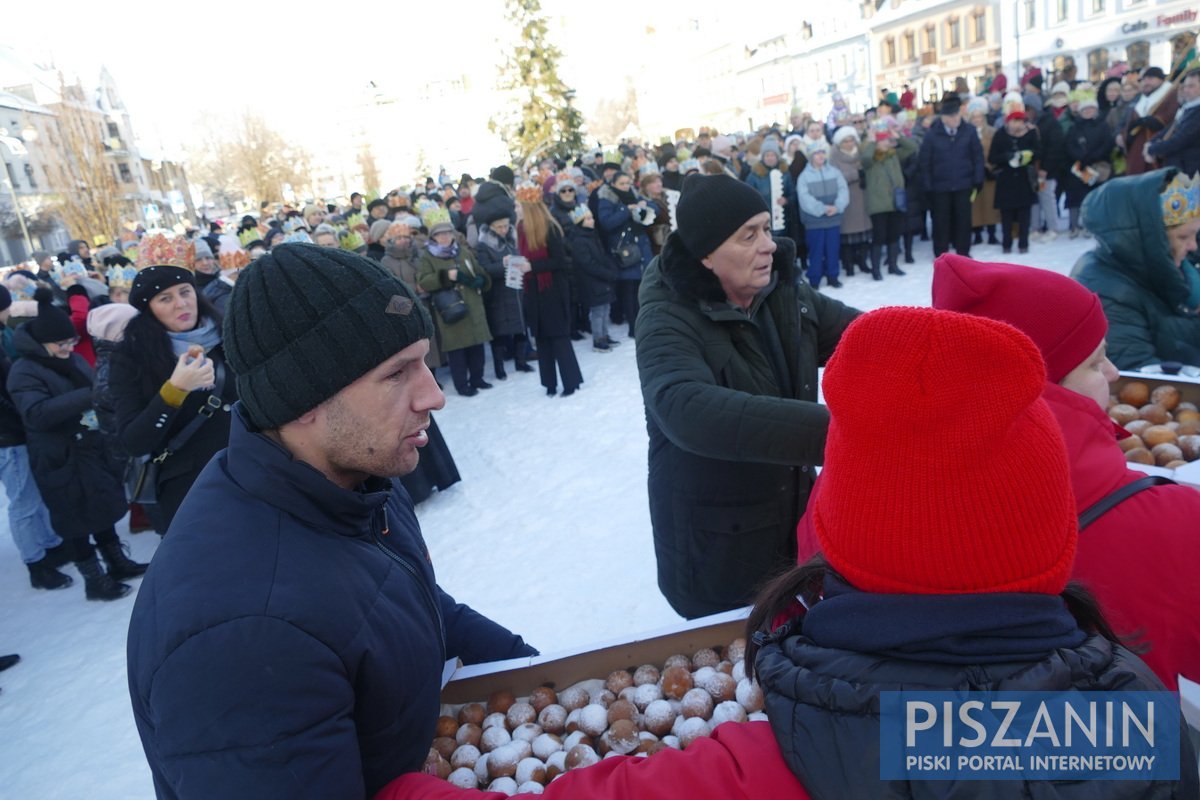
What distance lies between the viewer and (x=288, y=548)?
1.26 m

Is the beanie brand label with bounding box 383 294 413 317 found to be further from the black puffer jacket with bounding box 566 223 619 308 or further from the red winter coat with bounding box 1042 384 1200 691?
the black puffer jacket with bounding box 566 223 619 308

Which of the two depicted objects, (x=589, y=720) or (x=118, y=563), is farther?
(x=118, y=563)

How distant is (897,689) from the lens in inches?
37.1

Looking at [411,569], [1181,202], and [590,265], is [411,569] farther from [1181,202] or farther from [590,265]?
[590,265]

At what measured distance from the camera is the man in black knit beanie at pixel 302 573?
3.47 ft

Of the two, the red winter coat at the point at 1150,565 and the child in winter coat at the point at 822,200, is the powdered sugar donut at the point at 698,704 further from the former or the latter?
the child in winter coat at the point at 822,200

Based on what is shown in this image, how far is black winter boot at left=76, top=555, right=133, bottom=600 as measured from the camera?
16.9 feet

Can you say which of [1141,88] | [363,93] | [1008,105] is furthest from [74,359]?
[363,93]

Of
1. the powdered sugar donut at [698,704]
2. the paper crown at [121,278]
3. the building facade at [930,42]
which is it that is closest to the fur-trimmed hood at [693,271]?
the powdered sugar donut at [698,704]

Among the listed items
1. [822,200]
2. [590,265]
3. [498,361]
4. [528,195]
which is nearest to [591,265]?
[590,265]

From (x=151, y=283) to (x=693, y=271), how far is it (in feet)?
8.91

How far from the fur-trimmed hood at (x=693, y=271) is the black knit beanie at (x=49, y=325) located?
4.29m

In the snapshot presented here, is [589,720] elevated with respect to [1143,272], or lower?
lower

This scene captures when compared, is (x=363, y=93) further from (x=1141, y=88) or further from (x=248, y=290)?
(x=248, y=290)
